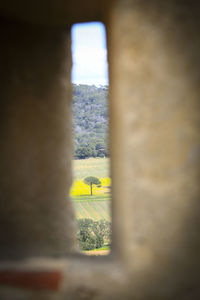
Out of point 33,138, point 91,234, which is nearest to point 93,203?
point 91,234

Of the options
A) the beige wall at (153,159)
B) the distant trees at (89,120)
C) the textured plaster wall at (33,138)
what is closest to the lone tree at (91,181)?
the distant trees at (89,120)

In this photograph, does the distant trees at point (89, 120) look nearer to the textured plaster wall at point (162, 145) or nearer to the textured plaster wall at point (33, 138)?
the textured plaster wall at point (33, 138)

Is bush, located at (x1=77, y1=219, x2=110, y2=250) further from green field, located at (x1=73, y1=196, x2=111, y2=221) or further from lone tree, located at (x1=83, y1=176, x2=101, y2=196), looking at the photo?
lone tree, located at (x1=83, y1=176, x2=101, y2=196)

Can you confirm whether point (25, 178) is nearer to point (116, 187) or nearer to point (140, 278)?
point (116, 187)

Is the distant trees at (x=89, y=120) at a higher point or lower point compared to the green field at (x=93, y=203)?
higher

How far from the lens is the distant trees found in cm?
1276

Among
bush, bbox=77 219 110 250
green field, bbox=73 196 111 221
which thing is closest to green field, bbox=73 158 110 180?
green field, bbox=73 196 111 221

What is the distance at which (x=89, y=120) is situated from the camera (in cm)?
1286

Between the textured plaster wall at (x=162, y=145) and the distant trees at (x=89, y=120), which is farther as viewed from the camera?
the distant trees at (x=89, y=120)

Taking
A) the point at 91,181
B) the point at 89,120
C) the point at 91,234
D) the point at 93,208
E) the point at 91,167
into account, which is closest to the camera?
the point at 89,120

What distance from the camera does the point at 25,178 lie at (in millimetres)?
1357

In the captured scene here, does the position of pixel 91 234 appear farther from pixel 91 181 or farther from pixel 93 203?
pixel 91 181

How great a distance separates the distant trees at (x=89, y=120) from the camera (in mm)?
12758

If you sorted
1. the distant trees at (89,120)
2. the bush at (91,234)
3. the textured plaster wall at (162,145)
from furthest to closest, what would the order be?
the bush at (91,234)
the distant trees at (89,120)
the textured plaster wall at (162,145)
